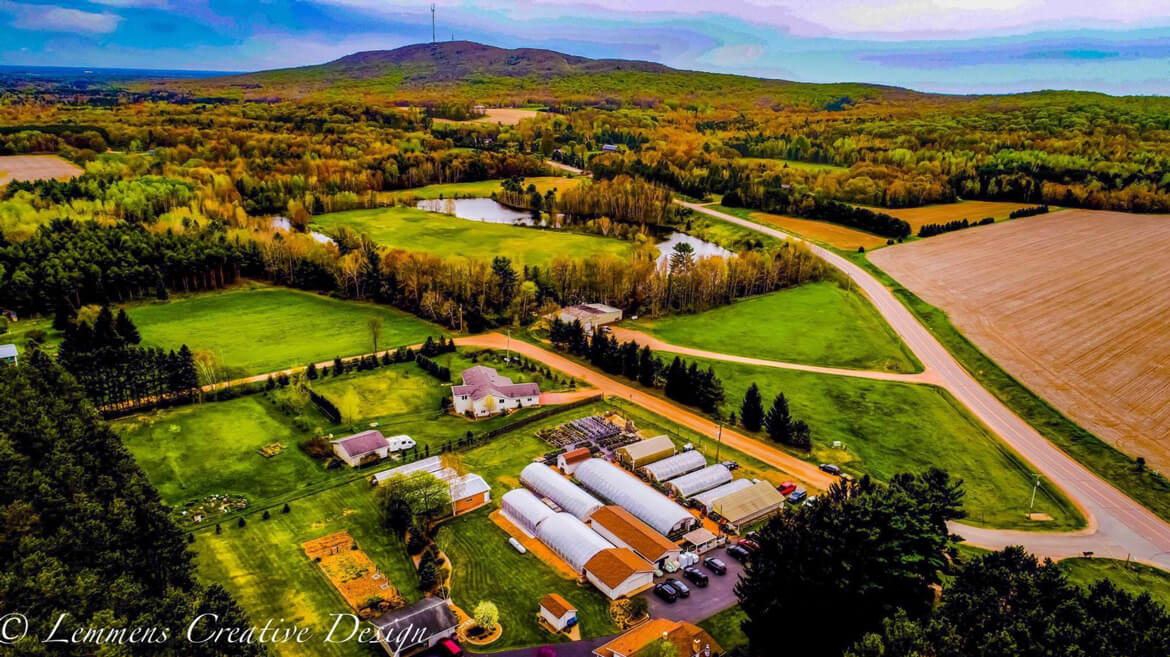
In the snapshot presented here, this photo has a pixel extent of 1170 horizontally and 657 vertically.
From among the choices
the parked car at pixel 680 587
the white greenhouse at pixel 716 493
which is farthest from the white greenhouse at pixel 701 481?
the parked car at pixel 680 587

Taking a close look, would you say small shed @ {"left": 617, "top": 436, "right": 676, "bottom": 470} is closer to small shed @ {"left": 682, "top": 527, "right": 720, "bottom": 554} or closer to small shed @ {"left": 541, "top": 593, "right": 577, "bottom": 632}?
small shed @ {"left": 682, "top": 527, "right": 720, "bottom": 554}

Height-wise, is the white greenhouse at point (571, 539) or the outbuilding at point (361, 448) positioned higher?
the outbuilding at point (361, 448)

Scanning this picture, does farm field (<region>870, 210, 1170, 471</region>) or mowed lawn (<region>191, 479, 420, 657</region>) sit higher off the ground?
farm field (<region>870, 210, 1170, 471</region>)

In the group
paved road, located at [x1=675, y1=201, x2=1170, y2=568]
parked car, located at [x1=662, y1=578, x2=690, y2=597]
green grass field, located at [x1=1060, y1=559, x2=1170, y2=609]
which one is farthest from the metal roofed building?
green grass field, located at [x1=1060, y1=559, x2=1170, y2=609]

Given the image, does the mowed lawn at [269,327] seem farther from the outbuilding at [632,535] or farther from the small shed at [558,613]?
the small shed at [558,613]

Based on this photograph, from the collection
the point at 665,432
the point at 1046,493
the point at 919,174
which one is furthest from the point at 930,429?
the point at 919,174
